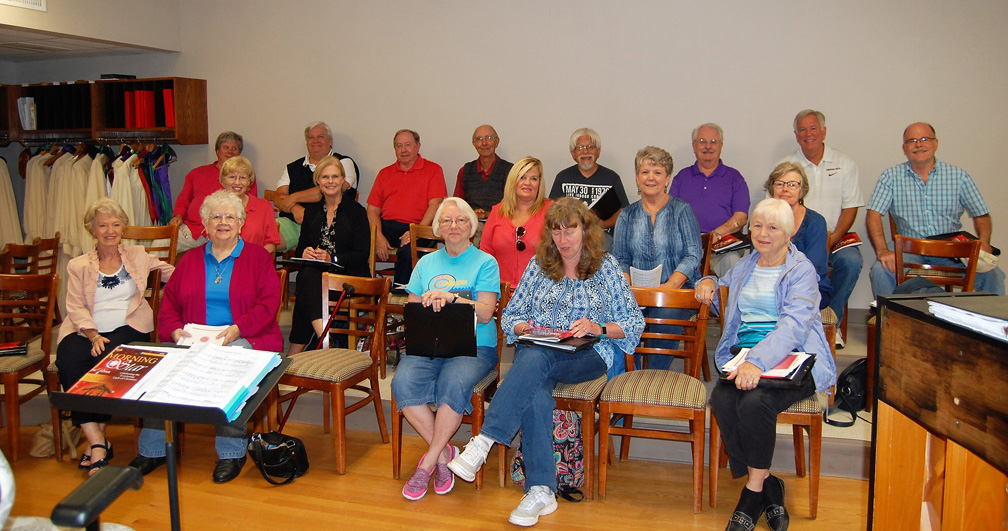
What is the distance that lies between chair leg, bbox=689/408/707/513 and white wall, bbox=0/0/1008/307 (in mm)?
2782

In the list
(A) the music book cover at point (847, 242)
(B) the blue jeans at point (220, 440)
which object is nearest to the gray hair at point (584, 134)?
(A) the music book cover at point (847, 242)

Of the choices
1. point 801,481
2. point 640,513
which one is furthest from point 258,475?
point 801,481

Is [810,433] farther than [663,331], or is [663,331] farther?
[663,331]

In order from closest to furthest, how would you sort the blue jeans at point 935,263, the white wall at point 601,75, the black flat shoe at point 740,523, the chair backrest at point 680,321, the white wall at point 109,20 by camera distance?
the black flat shoe at point 740,523
the chair backrest at point 680,321
the blue jeans at point 935,263
the white wall at point 601,75
the white wall at point 109,20

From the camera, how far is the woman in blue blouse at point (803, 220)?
12.4ft

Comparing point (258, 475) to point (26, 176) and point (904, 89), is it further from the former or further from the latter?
point (26, 176)

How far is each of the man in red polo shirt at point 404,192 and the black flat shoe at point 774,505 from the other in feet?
10.5

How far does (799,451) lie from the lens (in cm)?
327

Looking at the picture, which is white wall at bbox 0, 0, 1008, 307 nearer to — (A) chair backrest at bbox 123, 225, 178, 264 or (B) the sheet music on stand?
(A) chair backrest at bbox 123, 225, 178, 264

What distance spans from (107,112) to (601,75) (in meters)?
4.37

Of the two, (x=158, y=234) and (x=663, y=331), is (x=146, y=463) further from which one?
(x=663, y=331)

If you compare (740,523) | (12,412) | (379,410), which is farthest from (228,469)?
(740,523)

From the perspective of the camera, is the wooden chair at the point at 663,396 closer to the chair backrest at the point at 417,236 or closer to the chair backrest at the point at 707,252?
the chair backrest at the point at 707,252

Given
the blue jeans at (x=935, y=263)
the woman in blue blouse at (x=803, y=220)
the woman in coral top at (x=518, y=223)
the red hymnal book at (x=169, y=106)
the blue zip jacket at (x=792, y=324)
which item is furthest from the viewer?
the red hymnal book at (x=169, y=106)
